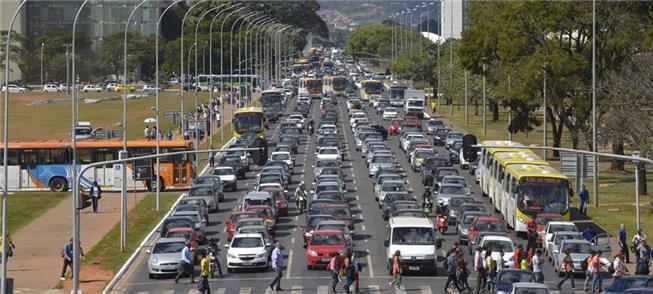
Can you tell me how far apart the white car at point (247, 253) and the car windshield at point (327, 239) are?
5.42ft

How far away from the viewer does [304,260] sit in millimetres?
52000

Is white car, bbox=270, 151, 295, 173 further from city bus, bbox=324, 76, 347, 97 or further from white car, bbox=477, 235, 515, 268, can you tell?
city bus, bbox=324, 76, 347, 97

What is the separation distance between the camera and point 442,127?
110m

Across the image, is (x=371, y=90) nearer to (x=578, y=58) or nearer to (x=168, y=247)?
(x=578, y=58)

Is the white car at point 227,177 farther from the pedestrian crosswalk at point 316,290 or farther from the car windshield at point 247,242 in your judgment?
the pedestrian crosswalk at point 316,290

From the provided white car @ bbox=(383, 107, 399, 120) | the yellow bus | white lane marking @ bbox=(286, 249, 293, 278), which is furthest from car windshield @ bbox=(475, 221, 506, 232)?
white car @ bbox=(383, 107, 399, 120)

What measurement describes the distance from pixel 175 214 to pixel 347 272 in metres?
16.3

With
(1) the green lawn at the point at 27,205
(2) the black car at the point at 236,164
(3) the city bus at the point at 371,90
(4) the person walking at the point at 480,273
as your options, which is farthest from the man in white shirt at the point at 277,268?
(3) the city bus at the point at 371,90

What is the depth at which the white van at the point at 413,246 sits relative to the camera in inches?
1879

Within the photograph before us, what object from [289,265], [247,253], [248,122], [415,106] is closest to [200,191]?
[289,265]

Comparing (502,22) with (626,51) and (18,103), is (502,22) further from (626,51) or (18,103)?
(18,103)

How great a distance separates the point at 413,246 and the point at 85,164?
3261 centimetres

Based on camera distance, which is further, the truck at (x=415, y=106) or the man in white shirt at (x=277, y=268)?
the truck at (x=415, y=106)

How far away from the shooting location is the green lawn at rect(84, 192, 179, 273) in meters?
52.0
